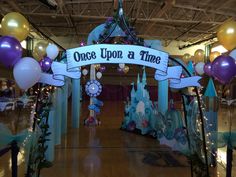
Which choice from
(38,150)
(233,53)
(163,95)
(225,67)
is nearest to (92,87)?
(163,95)

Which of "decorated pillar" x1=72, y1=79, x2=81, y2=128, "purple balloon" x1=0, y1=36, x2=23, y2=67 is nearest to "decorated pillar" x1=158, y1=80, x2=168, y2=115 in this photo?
"decorated pillar" x1=72, y1=79, x2=81, y2=128

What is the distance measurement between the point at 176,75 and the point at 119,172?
226 centimetres

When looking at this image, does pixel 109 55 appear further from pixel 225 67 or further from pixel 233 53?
pixel 233 53

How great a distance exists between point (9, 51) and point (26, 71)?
0.81 ft

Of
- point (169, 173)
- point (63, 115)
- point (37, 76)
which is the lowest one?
point (169, 173)

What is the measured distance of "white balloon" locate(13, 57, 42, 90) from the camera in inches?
114

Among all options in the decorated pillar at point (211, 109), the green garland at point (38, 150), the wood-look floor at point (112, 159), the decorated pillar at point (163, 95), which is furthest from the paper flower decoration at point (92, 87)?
the green garland at point (38, 150)

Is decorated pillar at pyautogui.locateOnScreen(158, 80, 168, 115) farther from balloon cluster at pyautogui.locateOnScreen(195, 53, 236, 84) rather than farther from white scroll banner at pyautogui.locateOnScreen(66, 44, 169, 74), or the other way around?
white scroll banner at pyautogui.locateOnScreen(66, 44, 169, 74)

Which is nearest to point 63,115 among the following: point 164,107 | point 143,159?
point 164,107

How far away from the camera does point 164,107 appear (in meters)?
8.19

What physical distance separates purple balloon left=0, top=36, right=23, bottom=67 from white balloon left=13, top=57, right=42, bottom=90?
0.25ft

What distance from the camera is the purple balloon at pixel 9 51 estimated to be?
9.23 feet

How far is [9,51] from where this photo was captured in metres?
2.82

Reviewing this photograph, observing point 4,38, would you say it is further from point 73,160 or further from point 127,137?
point 127,137
